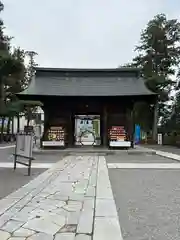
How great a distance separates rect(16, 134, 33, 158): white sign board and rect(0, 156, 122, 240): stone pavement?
2551 mm

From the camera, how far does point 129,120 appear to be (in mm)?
27078

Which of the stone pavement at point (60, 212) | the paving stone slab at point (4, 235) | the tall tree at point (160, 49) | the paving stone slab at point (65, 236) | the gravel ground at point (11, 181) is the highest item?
the tall tree at point (160, 49)

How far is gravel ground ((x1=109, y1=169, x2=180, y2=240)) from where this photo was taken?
17.0 ft

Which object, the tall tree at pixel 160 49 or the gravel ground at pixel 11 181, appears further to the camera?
the tall tree at pixel 160 49

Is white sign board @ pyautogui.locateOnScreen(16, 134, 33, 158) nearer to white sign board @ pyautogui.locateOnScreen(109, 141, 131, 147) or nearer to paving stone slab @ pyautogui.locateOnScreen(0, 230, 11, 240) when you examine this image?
paving stone slab @ pyautogui.locateOnScreen(0, 230, 11, 240)

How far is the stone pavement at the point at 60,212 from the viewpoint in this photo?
4.93 metres

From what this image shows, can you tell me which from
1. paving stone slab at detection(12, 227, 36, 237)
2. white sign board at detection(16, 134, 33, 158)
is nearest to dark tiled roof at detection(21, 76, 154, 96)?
white sign board at detection(16, 134, 33, 158)

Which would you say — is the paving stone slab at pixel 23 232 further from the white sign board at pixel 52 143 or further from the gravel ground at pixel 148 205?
the white sign board at pixel 52 143

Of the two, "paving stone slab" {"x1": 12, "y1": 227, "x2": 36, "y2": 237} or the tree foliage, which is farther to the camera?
the tree foliage

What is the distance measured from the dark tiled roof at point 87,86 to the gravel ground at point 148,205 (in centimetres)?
1469

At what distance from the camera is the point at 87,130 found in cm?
2838

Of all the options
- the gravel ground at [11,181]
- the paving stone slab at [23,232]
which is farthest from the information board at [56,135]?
the paving stone slab at [23,232]

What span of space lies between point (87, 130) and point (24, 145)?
16.3 m

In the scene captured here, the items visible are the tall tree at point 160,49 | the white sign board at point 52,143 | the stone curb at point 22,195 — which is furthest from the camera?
the tall tree at point 160,49
